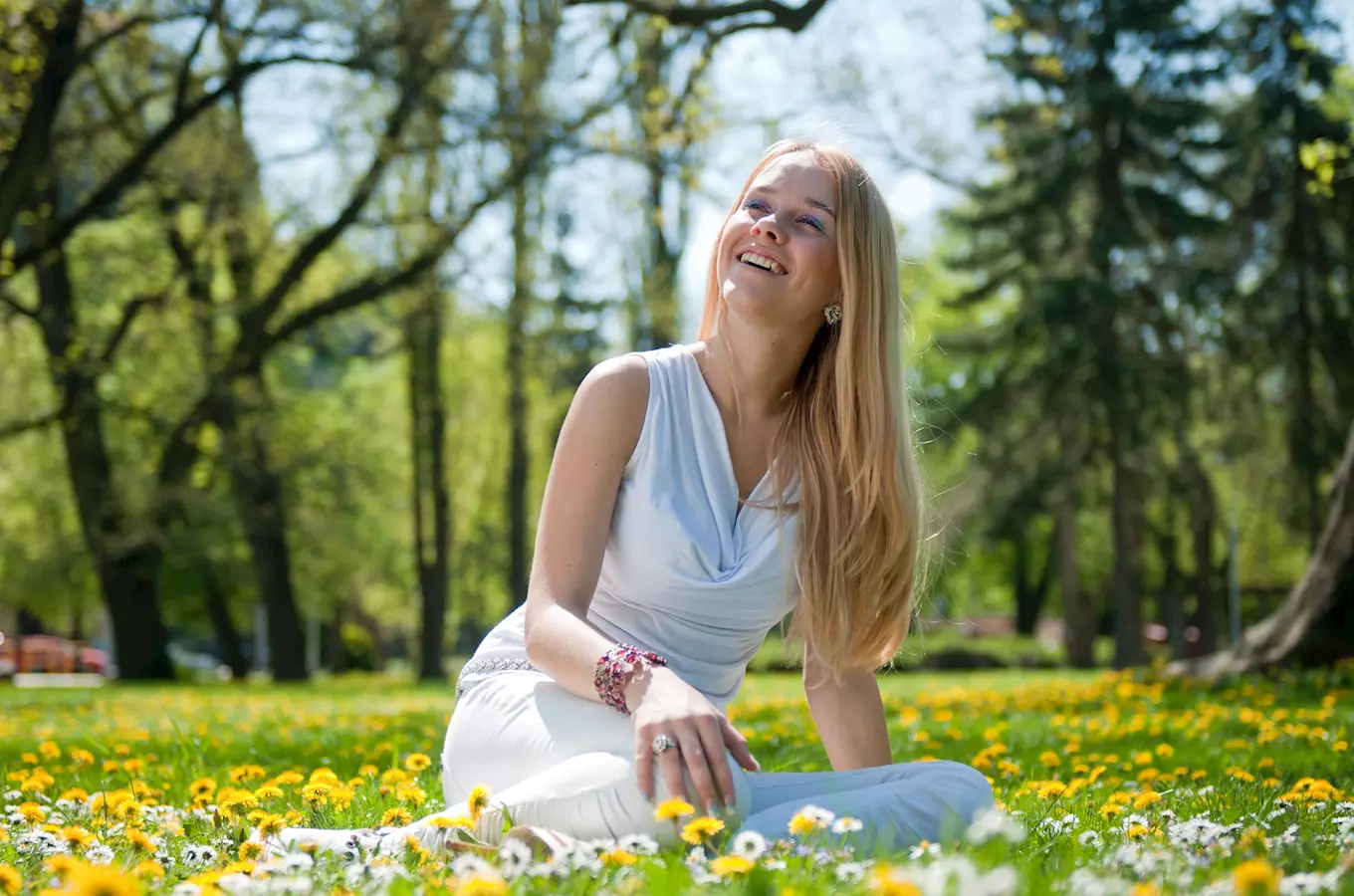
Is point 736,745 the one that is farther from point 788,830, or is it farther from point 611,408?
point 611,408

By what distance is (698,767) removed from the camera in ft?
7.94

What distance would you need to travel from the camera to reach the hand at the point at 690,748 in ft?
7.98

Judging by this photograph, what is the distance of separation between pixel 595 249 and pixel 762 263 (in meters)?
22.1

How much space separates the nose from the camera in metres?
3.25

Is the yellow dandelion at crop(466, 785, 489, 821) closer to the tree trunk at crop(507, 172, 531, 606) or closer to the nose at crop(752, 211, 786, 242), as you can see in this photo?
the nose at crop(752, 211, 786, 242)

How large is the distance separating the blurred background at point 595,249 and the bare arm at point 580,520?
8234mm

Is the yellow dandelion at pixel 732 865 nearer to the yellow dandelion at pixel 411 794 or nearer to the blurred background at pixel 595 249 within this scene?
the yellow dandelion at pixel 411 794

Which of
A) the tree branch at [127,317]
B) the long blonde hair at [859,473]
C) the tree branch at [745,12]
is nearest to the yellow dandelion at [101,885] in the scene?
the long blonde hair at [859,473]

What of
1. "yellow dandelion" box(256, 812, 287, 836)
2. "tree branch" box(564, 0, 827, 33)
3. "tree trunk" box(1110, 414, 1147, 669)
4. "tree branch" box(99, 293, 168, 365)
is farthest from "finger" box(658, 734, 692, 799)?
"tree trunk" box(1110, 414, 1147, 669)

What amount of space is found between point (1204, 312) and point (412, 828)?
20242mm

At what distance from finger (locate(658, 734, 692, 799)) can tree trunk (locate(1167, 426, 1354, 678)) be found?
898cm

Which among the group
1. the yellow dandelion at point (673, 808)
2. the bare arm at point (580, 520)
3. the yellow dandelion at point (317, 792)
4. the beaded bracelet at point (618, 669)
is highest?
the bare arm at point (580, 520)

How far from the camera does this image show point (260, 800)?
3.52m

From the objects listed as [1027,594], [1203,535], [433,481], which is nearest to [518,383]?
[433,481]
